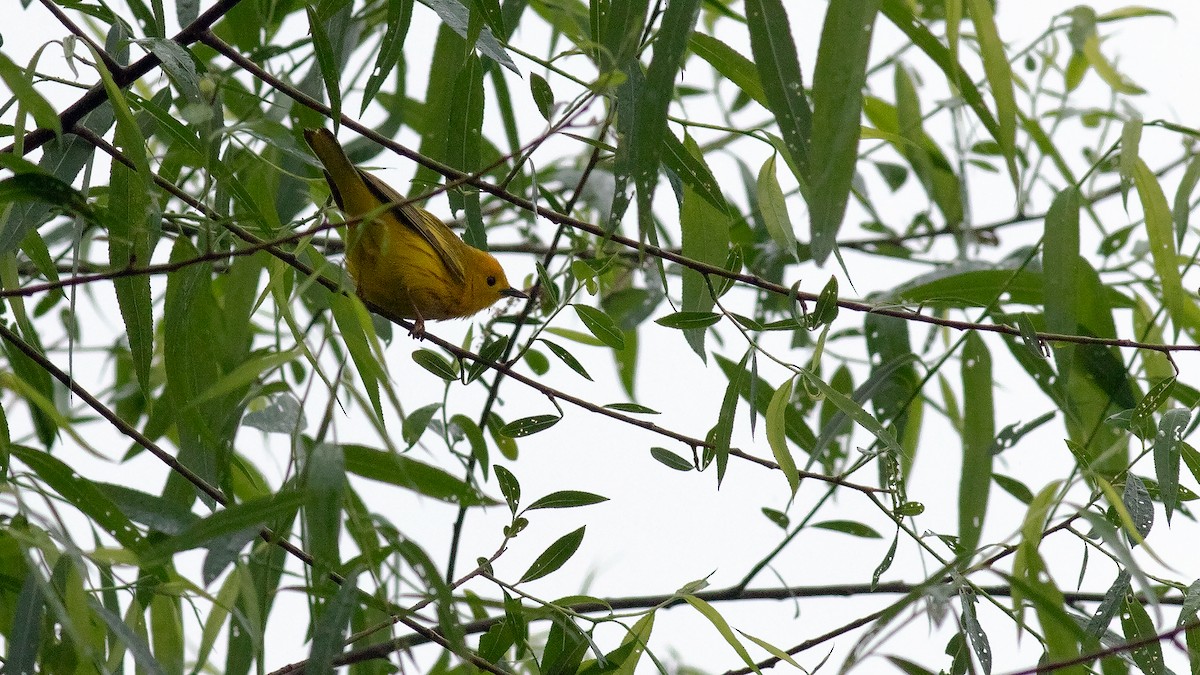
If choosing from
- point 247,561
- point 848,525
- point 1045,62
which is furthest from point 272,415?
point 1045,62

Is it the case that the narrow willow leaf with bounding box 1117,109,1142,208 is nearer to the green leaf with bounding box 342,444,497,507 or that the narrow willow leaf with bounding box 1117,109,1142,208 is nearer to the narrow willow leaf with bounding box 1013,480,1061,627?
the narrow willow leaf with bounding box 1013,480,1061,627

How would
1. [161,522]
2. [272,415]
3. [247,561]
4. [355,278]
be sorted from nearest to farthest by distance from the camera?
[161,522], [247,561], [272,415], [355,278]

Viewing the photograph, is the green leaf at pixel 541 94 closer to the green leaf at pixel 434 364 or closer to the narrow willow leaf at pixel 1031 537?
the green leaf at pixel 434 364

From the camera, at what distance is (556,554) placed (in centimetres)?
193

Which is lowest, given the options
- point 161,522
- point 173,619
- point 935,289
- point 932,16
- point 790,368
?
point 173,619

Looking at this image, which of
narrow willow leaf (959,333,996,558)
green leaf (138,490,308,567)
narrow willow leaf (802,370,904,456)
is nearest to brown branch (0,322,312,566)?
green leaf (138,490,308,567)

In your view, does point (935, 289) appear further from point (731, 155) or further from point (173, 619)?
point (173, 619)

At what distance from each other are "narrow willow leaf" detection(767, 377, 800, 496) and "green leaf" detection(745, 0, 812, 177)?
0.65m

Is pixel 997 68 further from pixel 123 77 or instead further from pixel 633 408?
pixel 123 77

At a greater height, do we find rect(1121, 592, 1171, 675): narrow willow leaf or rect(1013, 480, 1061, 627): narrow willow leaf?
rect(1013, 480, 1061, 627): narrow willow leaf

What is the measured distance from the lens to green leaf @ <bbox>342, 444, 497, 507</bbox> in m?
1.94

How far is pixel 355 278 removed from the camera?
147 inches

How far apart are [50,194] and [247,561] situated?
66 centimetres

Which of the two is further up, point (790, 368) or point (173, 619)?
point (790, 368)
